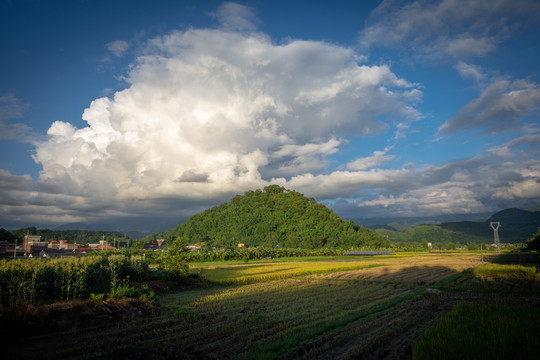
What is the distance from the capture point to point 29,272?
14320 millimetres

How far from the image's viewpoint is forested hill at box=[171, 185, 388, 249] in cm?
14612

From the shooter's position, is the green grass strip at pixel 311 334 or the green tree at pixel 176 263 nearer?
the green grass strip at pixel 311 334

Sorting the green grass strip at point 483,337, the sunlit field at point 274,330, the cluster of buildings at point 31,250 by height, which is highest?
the green grass strip at point 483,337

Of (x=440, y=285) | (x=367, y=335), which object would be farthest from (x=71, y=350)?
(x=440, y=285)

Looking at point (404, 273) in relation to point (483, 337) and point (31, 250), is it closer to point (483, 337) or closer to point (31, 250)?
point (483, 337)

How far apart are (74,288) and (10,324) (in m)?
4.45

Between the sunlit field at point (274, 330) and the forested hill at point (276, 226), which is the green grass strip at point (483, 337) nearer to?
the sunlit field at point (274, 330)

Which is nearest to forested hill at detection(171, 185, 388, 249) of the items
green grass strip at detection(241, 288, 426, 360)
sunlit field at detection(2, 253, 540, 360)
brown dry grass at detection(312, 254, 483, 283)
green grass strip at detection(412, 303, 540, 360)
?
brown dry grass at detection(312, 254, 483, 283)

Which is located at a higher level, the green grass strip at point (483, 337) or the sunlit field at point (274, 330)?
the green grass strip at point (483, 337)

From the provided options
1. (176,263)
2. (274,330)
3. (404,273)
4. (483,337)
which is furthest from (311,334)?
(404,273)

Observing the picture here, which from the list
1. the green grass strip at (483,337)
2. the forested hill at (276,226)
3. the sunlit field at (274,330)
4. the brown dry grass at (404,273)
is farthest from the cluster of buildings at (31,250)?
the green grass strip at (483,337)

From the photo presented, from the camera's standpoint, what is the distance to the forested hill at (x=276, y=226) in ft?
479

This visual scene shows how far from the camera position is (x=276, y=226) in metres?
166

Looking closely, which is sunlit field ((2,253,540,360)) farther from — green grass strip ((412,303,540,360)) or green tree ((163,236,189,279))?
green tree ((163,236,189,279))
